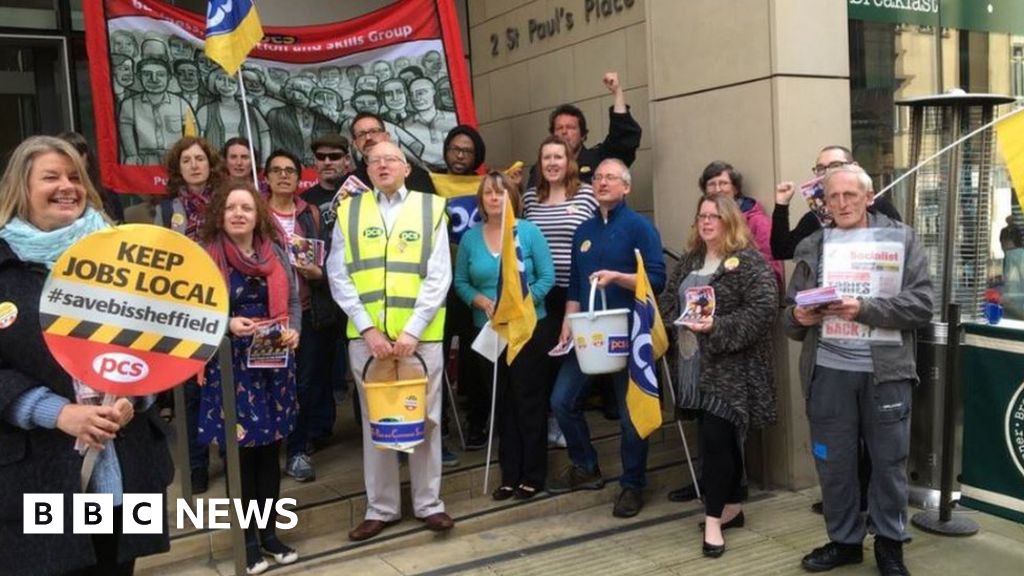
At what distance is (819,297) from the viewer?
3.92 m

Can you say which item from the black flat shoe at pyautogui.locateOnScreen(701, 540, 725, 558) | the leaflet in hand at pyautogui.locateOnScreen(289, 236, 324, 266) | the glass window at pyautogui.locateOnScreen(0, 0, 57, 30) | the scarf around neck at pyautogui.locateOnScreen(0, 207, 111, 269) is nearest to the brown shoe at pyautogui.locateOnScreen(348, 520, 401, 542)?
the leaflet in hand at pyautogui.locateOnScreen(289, 236, 324, 266)

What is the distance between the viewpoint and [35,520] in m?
2.48

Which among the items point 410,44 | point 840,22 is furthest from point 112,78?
point 840,22

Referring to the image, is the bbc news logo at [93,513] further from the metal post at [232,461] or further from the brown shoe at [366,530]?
the brown shoe at [366,530]

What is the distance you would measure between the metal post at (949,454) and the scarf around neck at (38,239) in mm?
4082

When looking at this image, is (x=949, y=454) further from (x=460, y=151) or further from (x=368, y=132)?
(x=368, y=132)

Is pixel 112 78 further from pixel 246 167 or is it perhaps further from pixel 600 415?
pixel 600 415

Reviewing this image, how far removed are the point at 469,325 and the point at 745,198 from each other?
1869 millimetres

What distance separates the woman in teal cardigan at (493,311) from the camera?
4906 mm

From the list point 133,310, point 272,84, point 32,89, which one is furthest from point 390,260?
point 32,89

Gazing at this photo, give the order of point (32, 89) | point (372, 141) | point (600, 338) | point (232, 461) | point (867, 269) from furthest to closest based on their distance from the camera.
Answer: point (32, 89) → point (372, 141) → point (600, 338) → point (867, 269) → point (232, 461)

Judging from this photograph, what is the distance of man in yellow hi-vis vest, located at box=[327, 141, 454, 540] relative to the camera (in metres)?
4.39

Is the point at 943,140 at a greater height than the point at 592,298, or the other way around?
the point at 943,140

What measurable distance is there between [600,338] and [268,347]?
168 centimetres
